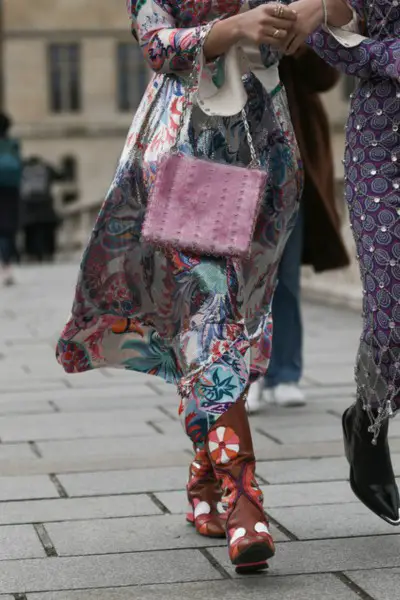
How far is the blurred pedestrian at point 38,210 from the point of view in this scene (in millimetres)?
21406

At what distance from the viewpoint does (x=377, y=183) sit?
10.7ft

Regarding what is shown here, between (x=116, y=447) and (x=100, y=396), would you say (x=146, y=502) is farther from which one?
(x=100, y=396)

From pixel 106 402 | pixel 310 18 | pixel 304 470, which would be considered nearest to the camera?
pixel 310 18

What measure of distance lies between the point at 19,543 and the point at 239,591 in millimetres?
711

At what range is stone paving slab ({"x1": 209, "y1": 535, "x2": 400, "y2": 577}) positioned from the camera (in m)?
3.17

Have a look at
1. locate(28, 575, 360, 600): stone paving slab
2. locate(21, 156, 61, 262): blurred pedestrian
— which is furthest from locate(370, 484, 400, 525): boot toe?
locate(21, 156, 61, 262): blurred pedestrian

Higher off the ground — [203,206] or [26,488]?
[203,206]

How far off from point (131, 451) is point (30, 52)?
140 feet

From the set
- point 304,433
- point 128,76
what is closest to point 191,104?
point 304,433

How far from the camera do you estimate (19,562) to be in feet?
10.7

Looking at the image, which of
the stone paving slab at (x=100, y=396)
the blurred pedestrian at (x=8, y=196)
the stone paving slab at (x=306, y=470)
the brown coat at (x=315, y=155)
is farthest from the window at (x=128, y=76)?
the stone paving slab at (x=306, y=470)

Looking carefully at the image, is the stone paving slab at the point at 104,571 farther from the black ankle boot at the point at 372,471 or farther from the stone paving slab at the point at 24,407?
the stone paving slab at the point at 24,407

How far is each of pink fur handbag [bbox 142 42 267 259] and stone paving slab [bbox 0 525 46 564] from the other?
0.83 metres

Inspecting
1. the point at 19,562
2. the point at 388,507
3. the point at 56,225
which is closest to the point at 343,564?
the point at 388,507
